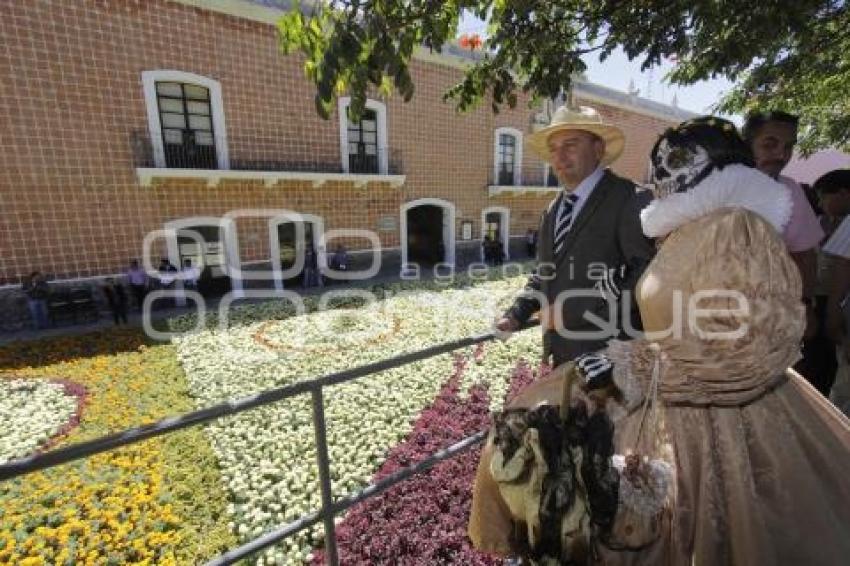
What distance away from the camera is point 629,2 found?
3357mm

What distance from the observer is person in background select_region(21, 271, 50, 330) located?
10.0 m

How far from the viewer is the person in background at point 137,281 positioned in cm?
1112

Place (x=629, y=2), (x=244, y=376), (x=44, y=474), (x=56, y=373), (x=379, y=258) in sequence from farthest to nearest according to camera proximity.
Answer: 1. (x=379, y=258)
2. (x=56, y=373)
3. (x=244, y=376)
4. (x=44, y=474)
5. (x=629, y=2)

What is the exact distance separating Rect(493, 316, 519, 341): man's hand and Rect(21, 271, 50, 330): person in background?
11735 millimetres

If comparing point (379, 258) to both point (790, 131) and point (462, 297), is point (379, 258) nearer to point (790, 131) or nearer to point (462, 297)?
point (462, 297)

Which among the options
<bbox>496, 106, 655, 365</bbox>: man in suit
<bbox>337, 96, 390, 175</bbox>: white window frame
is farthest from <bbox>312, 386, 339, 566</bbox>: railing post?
<bbox>337, 96, 390, 175</bbox>: white window frame

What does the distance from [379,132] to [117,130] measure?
761cm

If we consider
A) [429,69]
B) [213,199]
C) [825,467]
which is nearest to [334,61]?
[825,467]

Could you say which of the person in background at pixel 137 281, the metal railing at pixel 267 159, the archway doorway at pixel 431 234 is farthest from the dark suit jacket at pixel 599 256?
the archway doorway at pixel 431 234

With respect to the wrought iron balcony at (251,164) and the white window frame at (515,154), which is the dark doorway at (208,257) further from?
the white window frame at (515,154)

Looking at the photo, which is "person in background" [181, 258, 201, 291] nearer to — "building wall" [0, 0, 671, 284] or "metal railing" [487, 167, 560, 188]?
"building wall" [0, 0, 671, 284]

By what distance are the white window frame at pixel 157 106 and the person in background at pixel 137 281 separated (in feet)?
8.72

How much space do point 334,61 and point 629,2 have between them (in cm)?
263

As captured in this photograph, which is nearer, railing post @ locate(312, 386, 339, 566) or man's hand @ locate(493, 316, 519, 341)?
railing post @ locate(312, 386, 339, 566)
